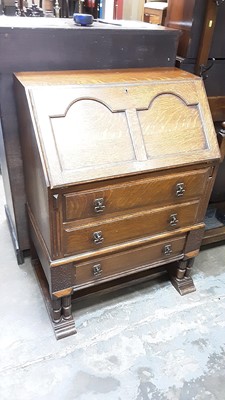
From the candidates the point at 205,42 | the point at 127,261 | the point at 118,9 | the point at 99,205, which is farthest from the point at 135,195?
the point at 118,9

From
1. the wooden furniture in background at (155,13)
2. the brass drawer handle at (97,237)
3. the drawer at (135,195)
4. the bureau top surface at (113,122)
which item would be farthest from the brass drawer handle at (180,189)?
the wooden furniture in background at (155,13)

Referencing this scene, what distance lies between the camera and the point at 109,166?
3.97 ft

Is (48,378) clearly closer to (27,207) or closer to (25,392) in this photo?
(25,392)

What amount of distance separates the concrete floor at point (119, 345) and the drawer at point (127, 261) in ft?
0.88

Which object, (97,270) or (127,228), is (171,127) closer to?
(127,228)

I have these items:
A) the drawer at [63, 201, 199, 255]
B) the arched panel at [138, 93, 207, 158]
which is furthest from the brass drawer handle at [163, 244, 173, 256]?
the arched panel at [138, 93, 207, 158]

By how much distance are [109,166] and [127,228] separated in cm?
33

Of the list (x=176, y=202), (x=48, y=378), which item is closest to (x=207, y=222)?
(x=176, y=202)

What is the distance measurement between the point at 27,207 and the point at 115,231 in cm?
60

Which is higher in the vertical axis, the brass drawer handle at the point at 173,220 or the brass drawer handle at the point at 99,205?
the brass drawer handle at the point at 99,205

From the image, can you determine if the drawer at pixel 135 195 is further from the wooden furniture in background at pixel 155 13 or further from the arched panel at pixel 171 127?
the wooden furniture in background at pixel 155 13

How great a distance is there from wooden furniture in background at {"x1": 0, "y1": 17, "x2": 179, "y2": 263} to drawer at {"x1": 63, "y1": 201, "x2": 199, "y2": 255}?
57 centimetres

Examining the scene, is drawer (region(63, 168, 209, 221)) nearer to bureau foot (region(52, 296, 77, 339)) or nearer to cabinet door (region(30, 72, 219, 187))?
cabinet door (region(30, 72, 219, 187))

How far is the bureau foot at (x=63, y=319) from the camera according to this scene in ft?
4.93
